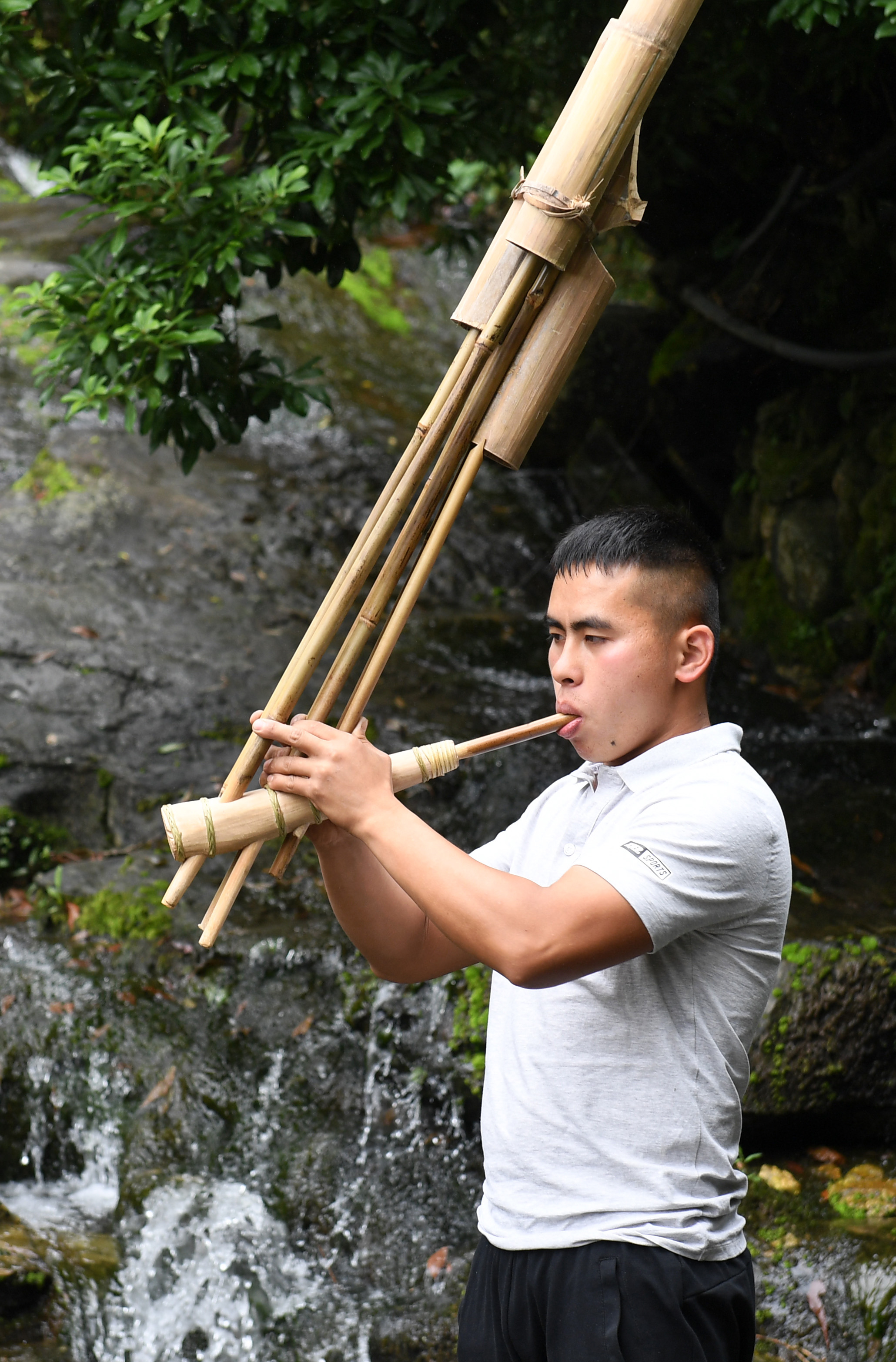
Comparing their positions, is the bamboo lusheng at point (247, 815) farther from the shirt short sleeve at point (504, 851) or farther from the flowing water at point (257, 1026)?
the flowing water at point (257, 1026)

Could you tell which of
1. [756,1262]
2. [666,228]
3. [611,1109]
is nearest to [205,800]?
[611,1109]

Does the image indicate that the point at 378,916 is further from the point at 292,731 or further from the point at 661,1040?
the point at 661,1040

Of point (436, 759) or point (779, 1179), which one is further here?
point (779, 1179)

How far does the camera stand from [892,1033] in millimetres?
4230

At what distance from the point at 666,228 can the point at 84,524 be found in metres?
4.92

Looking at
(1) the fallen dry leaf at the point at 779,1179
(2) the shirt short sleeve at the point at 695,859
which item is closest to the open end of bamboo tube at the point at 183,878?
(2) the shirt short sleeve at the point at 695,859

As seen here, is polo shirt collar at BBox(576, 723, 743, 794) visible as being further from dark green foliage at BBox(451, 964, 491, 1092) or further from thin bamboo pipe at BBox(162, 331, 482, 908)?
dark green foliage at BBox(451, 964, 491, 1092)

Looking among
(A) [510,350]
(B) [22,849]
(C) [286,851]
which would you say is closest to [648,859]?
(C) [286,851]

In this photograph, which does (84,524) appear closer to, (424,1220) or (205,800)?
(424,1220)

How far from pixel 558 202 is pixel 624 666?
0.82m

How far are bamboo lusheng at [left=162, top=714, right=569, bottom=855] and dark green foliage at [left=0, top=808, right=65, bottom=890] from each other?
4.10 metres

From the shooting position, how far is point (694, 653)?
6.56 feet

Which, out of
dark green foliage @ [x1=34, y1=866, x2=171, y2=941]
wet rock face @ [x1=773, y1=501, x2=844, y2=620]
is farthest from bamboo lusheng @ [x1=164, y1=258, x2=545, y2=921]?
wet rock face @ [x1=773, y1=501, x2=844, y2=620]

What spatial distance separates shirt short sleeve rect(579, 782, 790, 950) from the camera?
67.1 inches
